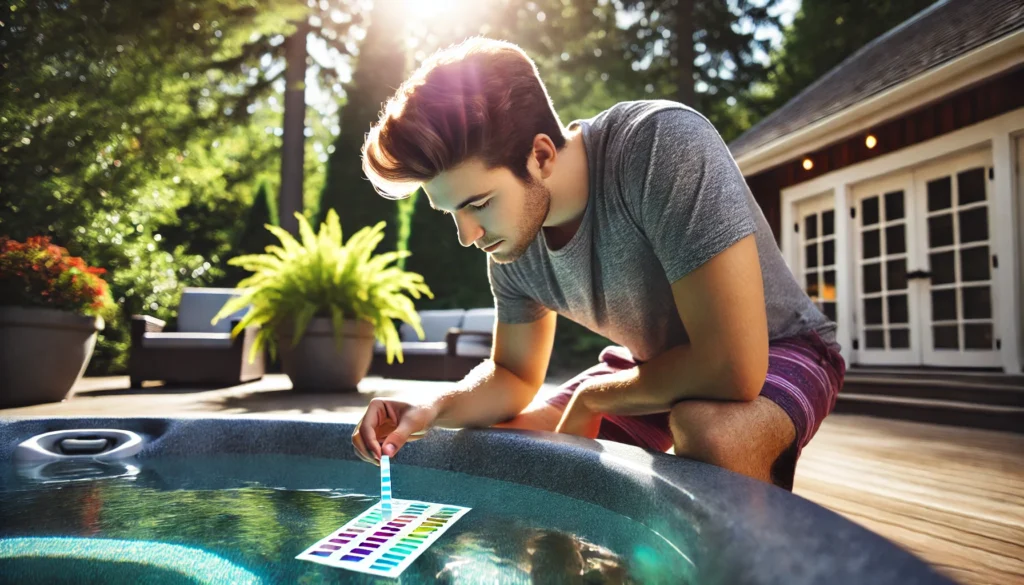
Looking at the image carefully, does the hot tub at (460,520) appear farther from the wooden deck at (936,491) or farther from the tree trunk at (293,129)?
the tree trunk at (293,129)

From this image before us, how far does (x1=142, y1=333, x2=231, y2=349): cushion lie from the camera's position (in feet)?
20.0

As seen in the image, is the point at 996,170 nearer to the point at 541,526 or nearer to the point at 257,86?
the point at 541,526

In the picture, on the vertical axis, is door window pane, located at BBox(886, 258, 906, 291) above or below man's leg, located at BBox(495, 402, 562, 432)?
above

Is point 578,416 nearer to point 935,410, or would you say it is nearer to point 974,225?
point 935,410

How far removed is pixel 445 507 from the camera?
1193 mm

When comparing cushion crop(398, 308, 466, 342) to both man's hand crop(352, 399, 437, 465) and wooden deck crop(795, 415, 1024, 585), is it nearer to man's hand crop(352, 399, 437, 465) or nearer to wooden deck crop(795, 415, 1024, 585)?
wooden deck crop(795, 415, 1024, 585)

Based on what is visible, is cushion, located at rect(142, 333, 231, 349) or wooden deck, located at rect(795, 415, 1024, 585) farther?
cushion, located at rect(142, 333, 231, 349)

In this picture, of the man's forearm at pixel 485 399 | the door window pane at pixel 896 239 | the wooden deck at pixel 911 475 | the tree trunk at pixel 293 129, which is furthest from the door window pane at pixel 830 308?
the tree trunk at pixel 293 129

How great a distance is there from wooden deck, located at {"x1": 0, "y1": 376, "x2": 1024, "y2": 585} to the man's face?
0.73 meters

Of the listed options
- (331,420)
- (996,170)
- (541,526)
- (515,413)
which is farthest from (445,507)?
(996,170)

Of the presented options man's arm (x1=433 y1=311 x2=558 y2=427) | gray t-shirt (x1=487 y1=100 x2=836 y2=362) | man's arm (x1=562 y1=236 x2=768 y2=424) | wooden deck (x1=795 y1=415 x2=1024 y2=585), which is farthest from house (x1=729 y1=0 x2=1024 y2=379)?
man's arm (x1=562 y1=236 x2=768 y2=424)

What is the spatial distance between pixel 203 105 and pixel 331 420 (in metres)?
9.06

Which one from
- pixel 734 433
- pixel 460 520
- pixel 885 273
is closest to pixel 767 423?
pixel 734 433

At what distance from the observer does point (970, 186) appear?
5285mm
